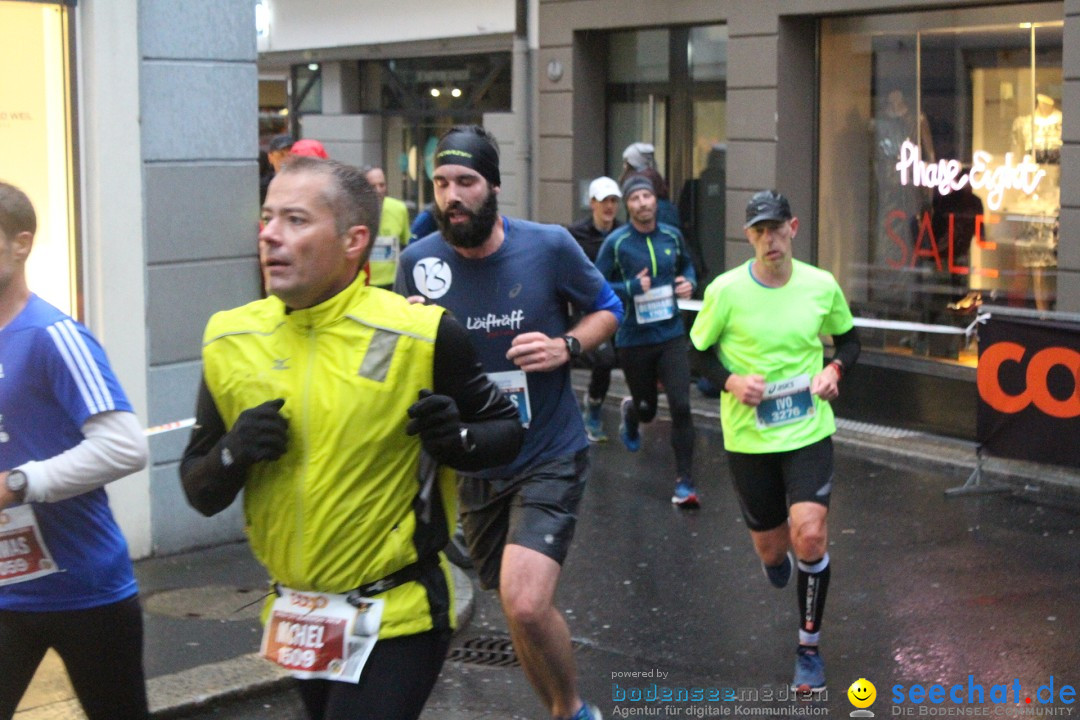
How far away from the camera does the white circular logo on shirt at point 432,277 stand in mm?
5305

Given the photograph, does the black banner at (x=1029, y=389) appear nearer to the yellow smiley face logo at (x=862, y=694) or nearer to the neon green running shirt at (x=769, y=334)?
the neon green running shirt at (x=769, y=334)

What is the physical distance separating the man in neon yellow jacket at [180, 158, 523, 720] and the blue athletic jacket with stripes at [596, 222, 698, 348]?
20.1ft

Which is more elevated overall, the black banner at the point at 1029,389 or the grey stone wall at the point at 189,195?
the grey stone wall at the point at 189,195

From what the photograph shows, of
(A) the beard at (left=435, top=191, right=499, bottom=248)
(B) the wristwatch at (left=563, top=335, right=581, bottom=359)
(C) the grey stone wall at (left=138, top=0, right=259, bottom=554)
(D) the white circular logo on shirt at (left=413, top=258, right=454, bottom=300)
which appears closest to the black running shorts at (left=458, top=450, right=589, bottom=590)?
(B) the wristwatch at (left=563, top=335, right=581, bottom=359)

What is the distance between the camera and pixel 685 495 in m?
9.30

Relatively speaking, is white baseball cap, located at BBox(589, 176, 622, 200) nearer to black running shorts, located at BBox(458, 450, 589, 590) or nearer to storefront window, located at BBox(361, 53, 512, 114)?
storefront window, located at BBox(361, 53, 512, 114)

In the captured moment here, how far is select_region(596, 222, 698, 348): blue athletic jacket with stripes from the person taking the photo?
9609mm

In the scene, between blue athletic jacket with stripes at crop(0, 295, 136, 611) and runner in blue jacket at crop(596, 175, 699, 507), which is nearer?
blue athletic jacket with stripes at crop(0, 295, 136, 611)

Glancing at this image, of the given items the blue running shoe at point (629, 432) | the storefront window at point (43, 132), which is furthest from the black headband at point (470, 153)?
the blue running shoe at point (629, 432)

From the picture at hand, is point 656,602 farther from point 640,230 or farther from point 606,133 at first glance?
point 606,133

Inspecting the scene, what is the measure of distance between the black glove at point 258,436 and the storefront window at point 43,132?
455cm

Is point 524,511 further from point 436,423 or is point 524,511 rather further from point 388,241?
point 388,241

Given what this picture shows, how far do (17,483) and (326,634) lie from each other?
856mm

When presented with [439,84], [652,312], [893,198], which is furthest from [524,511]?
[439,84]
